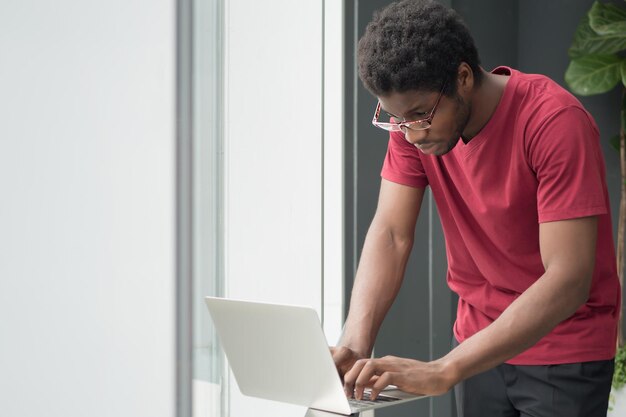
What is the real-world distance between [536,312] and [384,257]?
46cm

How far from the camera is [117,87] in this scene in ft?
7.13

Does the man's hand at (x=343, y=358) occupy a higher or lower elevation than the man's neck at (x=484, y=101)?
lower

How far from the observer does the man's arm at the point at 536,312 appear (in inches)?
56.6

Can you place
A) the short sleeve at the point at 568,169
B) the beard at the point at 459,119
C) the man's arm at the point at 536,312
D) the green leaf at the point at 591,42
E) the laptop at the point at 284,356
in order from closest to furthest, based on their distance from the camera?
the laptop at the point at 284,356, the man's arm at the point at 536,312, the short sleeve at the point at 568,169, the beard at the point at 459,119, the green leaf at the point at 591,42

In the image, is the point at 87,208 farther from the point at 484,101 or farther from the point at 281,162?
the point at 484,101

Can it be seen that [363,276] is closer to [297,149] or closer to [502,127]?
[502,127]

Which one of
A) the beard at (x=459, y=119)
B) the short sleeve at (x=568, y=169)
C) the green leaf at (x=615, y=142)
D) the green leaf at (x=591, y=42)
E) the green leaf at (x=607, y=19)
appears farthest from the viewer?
the green leaf at (x=615, y=142)

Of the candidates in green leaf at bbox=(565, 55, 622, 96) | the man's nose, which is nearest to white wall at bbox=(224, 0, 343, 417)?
the man's nose

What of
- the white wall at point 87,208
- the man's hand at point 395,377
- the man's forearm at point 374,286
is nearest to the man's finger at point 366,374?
the man's hand at point 395,377

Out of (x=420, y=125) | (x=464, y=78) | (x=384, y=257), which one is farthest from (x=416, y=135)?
(x=384, y=257)

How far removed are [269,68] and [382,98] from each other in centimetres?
93

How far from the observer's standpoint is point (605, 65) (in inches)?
122

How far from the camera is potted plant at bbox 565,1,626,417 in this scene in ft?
9.99

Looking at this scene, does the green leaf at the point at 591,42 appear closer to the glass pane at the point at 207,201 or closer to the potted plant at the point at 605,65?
the potted plant at the point at 605,65
